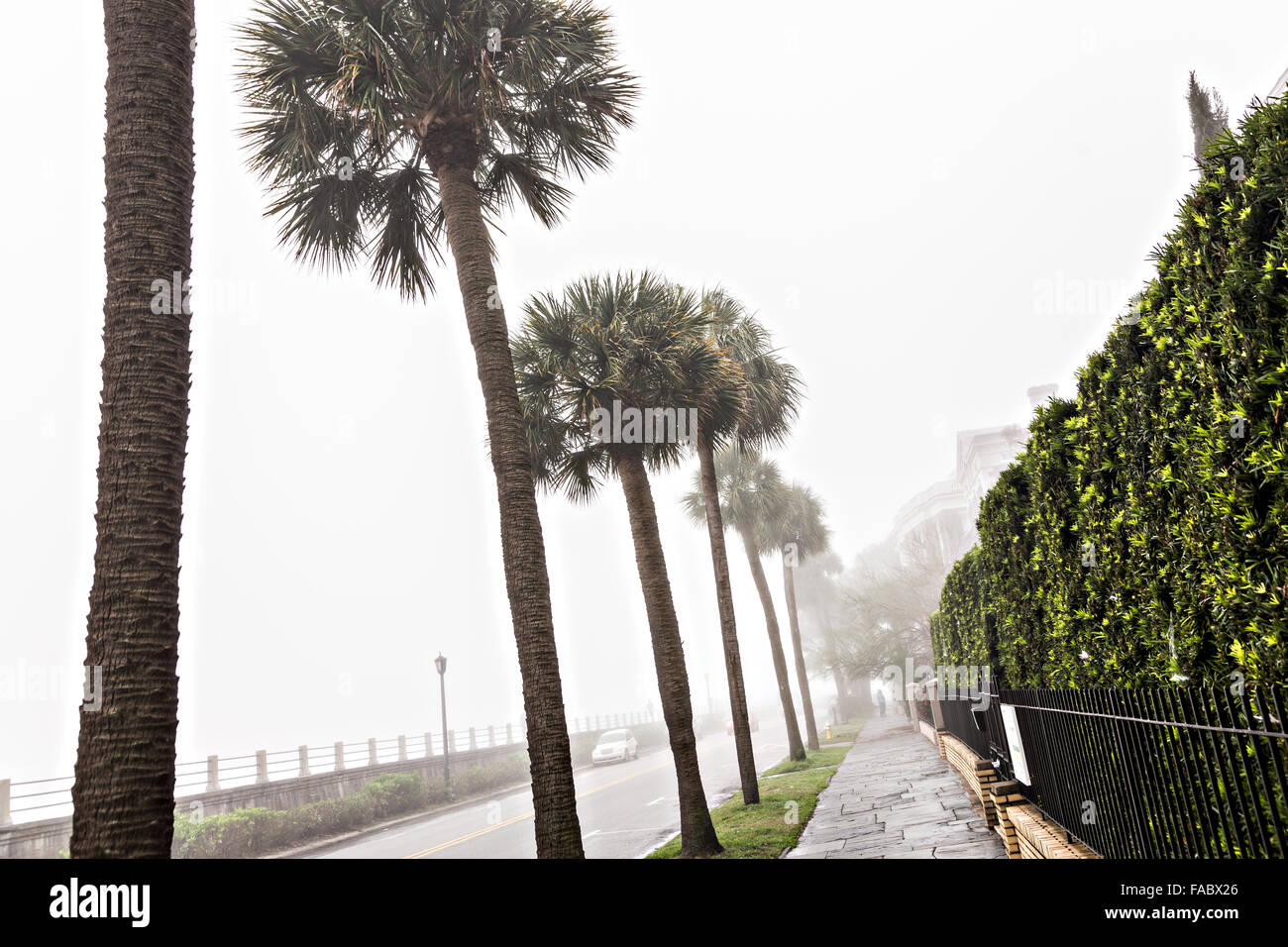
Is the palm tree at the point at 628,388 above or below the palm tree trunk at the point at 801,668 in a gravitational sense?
above

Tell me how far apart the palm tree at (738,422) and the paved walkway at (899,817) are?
2.32m

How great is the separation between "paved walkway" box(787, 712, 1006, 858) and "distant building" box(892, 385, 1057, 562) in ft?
92.9

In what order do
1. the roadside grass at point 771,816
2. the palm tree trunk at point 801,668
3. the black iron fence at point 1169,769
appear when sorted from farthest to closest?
the palm tree trunk at point 801,668 → the roadside grass at point 771,816 → the black iron fence at point 1169,769

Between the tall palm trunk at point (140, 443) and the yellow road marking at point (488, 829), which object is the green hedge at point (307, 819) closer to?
the yellow road marking at point (488, 829)

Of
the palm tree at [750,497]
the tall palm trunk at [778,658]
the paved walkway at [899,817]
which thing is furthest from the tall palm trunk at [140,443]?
the palm tree at [750,497]

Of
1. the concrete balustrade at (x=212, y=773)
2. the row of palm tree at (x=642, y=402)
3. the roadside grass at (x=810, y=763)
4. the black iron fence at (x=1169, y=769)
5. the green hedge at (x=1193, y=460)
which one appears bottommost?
the roadside grass at (x=810, y=763)

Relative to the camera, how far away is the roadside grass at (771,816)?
10.6 m

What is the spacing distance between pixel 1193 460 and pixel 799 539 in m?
32.2

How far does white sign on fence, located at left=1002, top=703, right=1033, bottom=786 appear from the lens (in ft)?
23.2

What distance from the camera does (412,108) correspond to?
28.1 feet

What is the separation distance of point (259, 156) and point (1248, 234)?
9355 millimetres

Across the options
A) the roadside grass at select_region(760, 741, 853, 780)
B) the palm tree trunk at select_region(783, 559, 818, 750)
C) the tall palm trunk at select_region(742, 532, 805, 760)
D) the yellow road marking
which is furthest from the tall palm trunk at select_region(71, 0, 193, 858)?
the palm tree trunk at select_region(783, 559, 818, 750)

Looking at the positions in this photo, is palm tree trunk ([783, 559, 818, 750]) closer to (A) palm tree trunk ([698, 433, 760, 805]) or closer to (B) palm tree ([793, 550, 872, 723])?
(A) palm tree trunk ([698, 433, 760, 805])
